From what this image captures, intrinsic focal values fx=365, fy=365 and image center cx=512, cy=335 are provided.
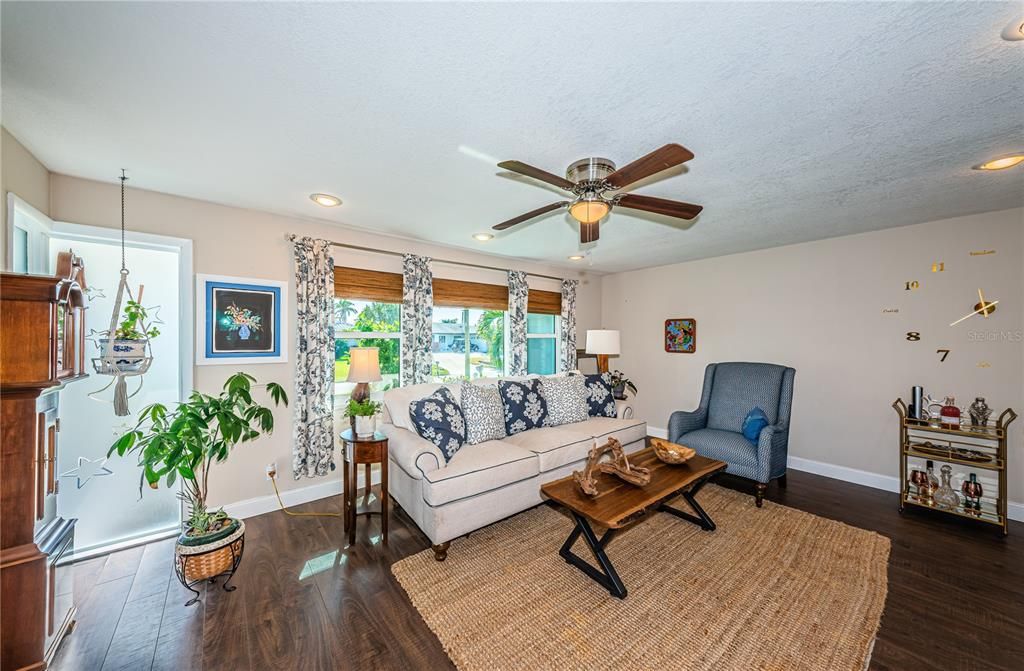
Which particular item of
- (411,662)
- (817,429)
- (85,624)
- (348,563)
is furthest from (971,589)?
(85,624)

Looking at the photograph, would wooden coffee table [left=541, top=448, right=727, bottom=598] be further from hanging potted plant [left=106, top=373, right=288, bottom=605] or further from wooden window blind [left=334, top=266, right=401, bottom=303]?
wooden window blind [left=334, top=266, right=401, bottom=303]

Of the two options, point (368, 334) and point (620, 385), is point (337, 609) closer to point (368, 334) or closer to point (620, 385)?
point (368, 334)

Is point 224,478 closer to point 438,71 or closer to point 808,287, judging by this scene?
point 438,71

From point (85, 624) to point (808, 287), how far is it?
6.08 meters

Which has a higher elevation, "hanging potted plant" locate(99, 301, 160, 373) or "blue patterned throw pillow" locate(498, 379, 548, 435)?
"hanging potted plant" locate(99, 301, 160, 373)

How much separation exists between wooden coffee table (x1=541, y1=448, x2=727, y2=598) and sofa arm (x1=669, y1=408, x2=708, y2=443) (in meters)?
0.94

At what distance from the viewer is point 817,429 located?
A: 3.91 metres

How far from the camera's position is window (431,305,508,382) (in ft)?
14.1

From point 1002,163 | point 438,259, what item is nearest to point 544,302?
point 438,259

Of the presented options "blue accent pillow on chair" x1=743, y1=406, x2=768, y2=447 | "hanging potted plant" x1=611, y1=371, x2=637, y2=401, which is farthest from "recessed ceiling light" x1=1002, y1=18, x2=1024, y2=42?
"hanging potted plant" x1=611, y1=371, x2=637, y2=401

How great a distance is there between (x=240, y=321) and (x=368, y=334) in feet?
3.45

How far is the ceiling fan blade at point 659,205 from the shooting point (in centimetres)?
199

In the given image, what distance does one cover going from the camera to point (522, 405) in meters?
Result: 3.50

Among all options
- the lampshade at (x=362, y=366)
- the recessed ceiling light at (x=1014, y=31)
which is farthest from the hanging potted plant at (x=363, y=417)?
the recessed ceiling light at (x=1014, y=31)
